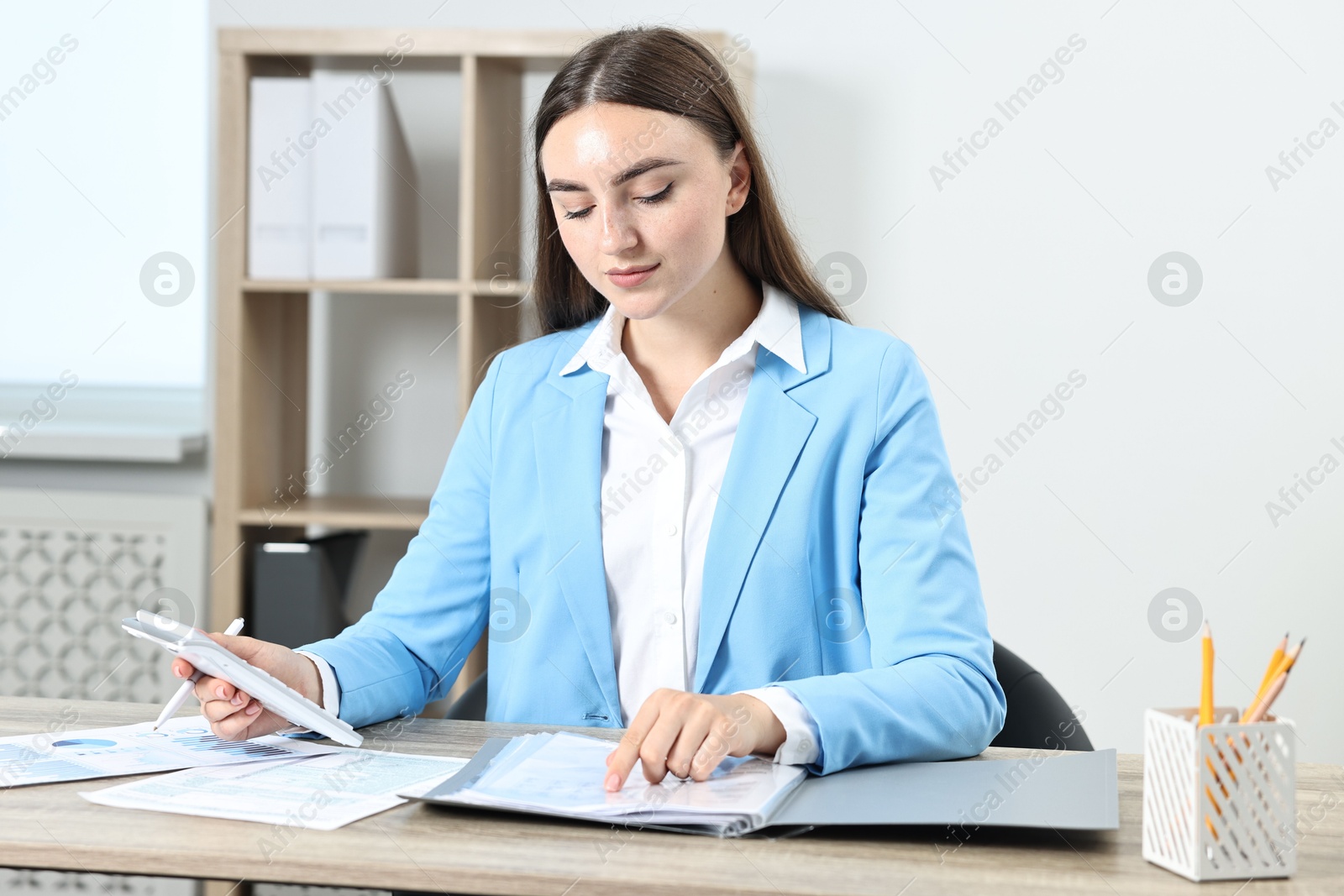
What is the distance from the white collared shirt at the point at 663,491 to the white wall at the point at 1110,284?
1.15 metres

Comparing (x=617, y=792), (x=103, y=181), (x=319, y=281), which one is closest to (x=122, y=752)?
(x=617, y=792)

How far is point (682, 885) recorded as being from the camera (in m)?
0.76

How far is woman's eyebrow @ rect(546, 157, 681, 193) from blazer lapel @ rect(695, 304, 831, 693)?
27 cm

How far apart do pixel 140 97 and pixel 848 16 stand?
1.61m

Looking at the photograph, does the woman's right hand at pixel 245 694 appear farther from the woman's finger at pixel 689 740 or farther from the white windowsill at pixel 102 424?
the white windowsill at pixel 102 424

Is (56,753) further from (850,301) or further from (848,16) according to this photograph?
(848,16)

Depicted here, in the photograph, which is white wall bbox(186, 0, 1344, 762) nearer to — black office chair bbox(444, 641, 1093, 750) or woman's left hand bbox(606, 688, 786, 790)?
black office chair bbox(444, 641, 1093, 750)

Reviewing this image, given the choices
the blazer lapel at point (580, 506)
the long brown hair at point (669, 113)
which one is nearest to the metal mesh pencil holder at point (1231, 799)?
the blazer lapel at point (580, 506)

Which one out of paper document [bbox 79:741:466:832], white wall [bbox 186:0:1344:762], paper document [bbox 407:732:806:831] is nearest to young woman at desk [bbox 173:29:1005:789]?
paper document [bbox 79:741:466:832]

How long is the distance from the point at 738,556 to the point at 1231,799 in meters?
0.60

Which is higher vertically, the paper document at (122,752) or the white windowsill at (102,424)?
the white windowsill at (102,424)

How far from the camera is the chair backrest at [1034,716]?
53.3 inches

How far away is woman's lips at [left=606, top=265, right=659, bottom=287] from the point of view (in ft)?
4.19

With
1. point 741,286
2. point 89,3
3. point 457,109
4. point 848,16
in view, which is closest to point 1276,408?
point 848,16
